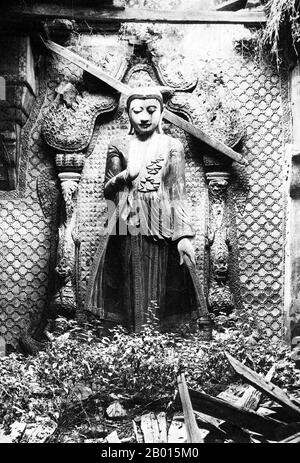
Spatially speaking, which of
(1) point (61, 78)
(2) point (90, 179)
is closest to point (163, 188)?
(2) point (90, 179)

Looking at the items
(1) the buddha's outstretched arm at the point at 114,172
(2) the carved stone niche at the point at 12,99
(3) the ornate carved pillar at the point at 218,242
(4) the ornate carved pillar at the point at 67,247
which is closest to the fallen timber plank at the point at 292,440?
(3) the ornate carved pillar at the point at 218,242

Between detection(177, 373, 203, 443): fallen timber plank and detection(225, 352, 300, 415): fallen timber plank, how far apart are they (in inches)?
19.7

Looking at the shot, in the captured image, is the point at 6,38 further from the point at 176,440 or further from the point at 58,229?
the point at 176,440

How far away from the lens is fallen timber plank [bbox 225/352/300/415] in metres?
8.04

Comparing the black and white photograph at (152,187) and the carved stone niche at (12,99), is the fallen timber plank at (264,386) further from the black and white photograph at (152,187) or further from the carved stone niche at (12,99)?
the carved stone niche at (12,99)

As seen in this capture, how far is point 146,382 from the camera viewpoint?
843cm

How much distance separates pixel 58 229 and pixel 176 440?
2.88 meters

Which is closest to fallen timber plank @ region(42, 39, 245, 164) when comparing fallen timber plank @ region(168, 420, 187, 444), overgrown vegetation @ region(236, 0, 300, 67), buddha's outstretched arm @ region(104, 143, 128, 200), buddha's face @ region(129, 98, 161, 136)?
buddha's face @ region(129, 98, 161, 136)

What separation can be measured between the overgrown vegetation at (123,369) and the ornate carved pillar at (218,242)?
46cm

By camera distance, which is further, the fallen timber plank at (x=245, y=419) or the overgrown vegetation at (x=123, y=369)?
the overgrown vegetation at (x=123, y=369)

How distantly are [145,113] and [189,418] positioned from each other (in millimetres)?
3226

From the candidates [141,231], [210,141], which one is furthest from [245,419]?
[210,141]

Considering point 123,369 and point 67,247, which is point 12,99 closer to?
point 67,247

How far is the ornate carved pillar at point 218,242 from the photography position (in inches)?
383
